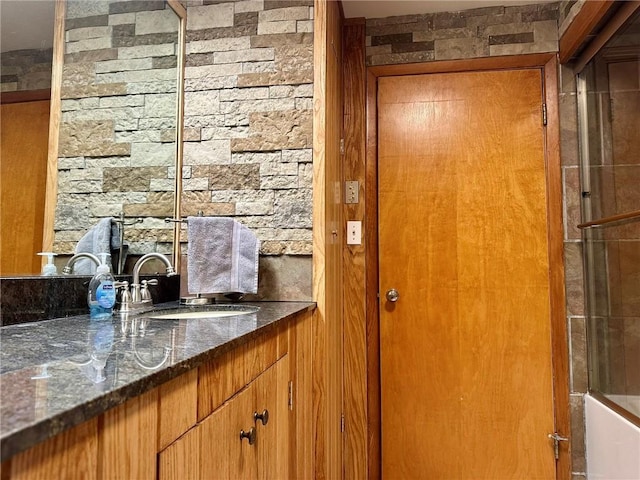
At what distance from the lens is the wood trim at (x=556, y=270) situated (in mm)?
1962

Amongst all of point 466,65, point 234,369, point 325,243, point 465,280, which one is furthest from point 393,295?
point 234,369

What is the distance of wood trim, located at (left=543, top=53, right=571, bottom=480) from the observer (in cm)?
196

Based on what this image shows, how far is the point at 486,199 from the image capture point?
210 cm

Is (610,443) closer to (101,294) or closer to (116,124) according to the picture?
(101,294)

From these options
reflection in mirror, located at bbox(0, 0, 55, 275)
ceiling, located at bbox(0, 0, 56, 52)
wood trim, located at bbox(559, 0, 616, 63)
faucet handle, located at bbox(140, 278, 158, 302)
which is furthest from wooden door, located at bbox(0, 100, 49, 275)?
wood trim, located at bbox(559, 0, 616, 63)

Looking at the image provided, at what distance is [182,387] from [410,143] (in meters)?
1.82

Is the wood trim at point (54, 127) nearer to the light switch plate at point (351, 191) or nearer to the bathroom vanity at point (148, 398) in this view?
the bathroom vanity at point (148, 398)

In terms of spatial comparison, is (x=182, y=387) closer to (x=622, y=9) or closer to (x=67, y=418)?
(x=67, y=418)

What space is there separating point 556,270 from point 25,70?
210 centimetres

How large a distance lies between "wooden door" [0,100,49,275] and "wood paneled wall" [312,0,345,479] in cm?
84

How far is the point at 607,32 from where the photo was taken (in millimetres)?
1741

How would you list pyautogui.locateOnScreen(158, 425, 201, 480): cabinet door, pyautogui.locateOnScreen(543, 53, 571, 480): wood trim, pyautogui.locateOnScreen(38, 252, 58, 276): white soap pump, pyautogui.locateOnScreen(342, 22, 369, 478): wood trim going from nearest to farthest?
pyautogui.locateOnScreen(158, 425, 201, 480): cabinet door
pyautogui.locateOnScreen(38, 252, 58, 276): white soap pump
pyautogui.locateOnScreen(543, 53, 571, 480): wood trim
pyautogui.locateOnScreen(342, 22, 369, 478): wood trim

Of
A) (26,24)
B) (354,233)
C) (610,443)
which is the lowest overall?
(610,443)

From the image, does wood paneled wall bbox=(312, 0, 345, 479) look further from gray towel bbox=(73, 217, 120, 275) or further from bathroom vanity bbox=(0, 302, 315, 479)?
gray towel bbox=(73, 217, 120, 275)
